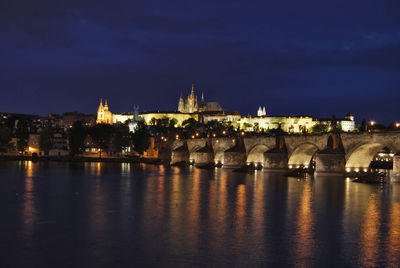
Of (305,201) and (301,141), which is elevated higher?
(301,141)

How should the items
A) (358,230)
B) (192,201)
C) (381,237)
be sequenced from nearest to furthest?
(381,237) < (358,230) < (192,201)

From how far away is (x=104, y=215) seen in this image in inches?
889

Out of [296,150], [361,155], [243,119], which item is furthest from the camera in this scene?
[243,119]

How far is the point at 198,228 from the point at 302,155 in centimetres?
3833

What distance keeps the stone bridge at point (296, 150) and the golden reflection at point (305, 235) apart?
603 inches

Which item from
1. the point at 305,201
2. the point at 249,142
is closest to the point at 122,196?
the point at 305,201

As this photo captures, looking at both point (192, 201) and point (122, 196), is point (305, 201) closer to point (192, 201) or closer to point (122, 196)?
point (192, 201)

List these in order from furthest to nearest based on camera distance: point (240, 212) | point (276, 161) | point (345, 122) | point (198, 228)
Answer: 1. point (345, 122)
2. point (276, 161)
3. point (240, 212)
4. point (198, 228)

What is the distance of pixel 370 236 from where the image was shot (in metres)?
18.1

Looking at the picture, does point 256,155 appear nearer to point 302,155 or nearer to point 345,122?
point 302,155

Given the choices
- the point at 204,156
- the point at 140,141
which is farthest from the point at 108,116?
the point at 204,156

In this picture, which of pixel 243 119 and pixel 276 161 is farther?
pixel 243 119

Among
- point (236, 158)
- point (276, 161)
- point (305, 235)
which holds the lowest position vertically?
point (305, 235)

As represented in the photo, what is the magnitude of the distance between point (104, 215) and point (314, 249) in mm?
10454
